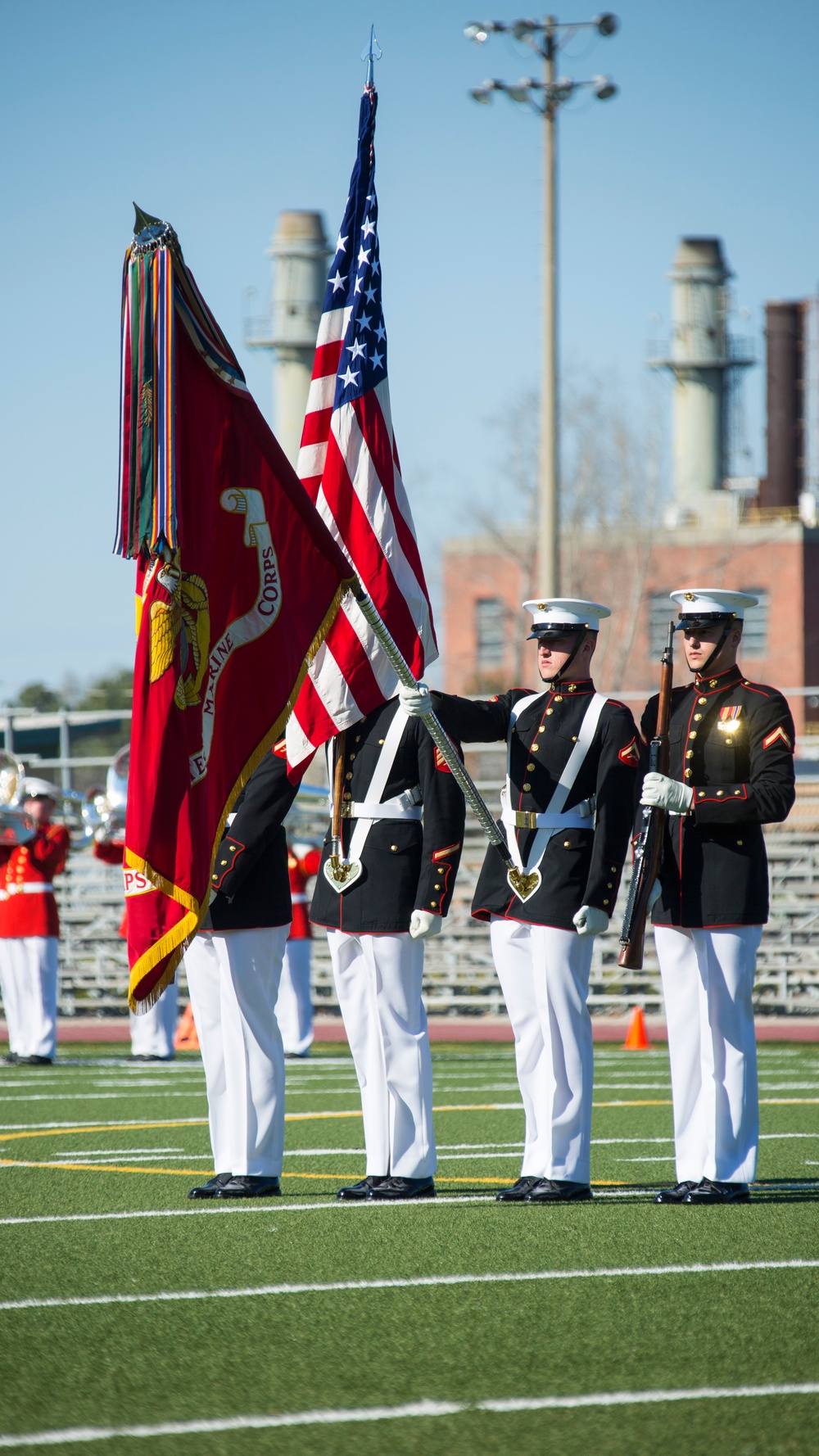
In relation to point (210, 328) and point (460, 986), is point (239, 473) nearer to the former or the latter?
point (210, 328)

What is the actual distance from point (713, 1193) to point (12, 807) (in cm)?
927

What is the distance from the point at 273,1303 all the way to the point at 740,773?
2615mm

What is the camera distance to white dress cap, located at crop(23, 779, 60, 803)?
45.2ft

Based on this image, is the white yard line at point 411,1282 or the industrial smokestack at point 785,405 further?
the industrial smokestack at point 785,405

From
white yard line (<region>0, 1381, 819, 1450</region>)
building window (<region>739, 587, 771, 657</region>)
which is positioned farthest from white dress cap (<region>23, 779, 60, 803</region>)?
building window (<region>739, 587, 771, 657</region>)

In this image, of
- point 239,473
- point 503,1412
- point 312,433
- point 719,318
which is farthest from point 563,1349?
point 719,318

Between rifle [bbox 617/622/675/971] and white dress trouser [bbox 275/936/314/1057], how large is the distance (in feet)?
24.3

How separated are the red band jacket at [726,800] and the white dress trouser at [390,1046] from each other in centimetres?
92

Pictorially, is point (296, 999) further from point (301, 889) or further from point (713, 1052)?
point (713, 1052)

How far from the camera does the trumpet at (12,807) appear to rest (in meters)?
13.5

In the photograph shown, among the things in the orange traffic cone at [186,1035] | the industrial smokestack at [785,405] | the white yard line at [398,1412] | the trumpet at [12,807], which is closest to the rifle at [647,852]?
the white yard line at [398,1412]

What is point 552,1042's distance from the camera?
6.06 metres

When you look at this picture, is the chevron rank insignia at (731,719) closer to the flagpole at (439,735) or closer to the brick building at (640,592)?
the flagpole at (439,735)

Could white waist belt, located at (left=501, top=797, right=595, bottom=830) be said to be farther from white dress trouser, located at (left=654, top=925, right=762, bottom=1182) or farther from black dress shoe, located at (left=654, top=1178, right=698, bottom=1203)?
black dress shoe, located at (left=654, top=1178, right=698, bottom=1203)
